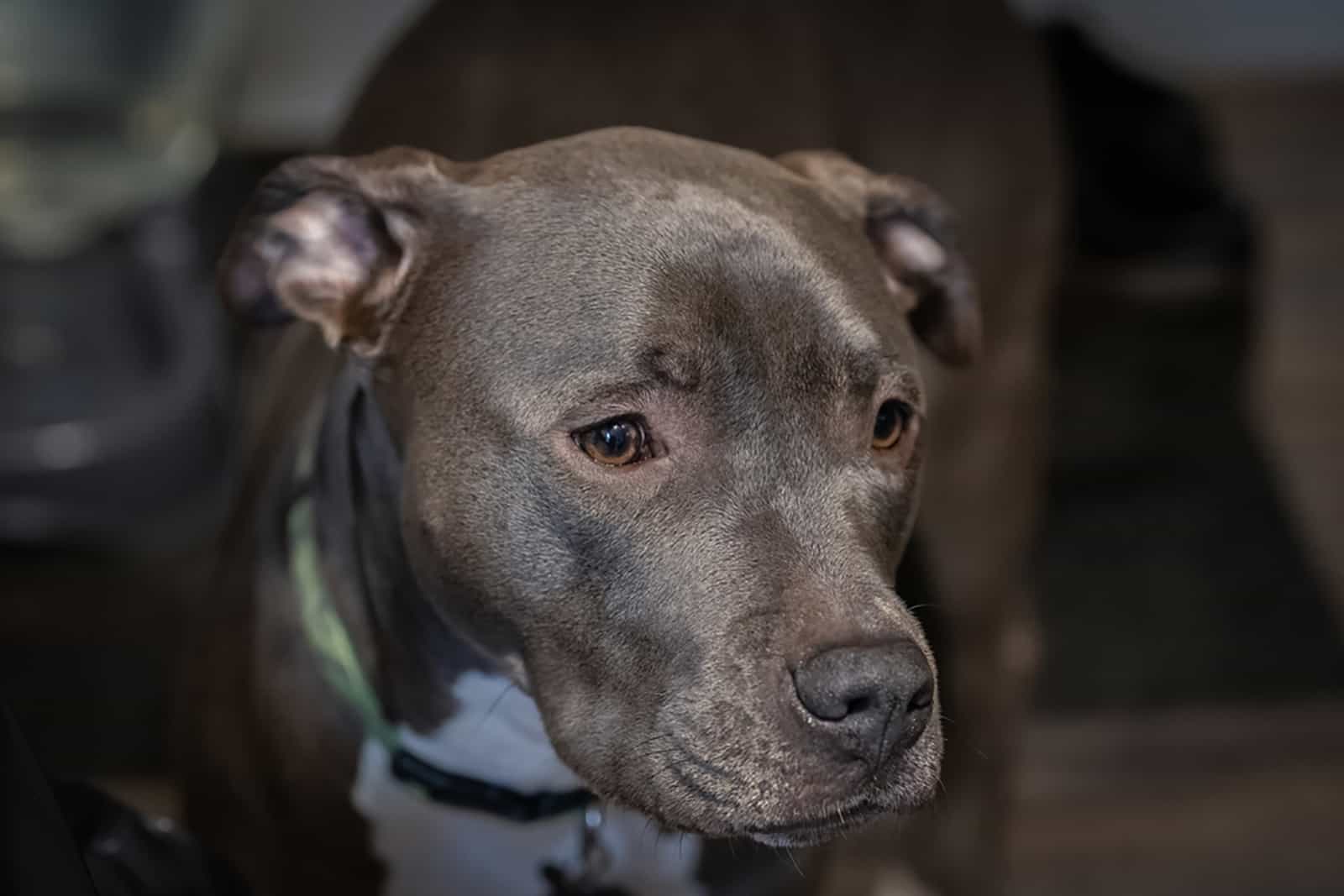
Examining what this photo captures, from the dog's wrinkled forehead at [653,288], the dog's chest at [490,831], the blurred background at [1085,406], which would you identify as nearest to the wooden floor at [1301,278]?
the blurred background at [1085,406]

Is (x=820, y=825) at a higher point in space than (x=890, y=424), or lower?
lower

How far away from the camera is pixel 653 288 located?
1.63m

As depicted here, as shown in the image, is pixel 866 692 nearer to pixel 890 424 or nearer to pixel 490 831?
pixel 890 424

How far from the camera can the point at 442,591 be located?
176 cm

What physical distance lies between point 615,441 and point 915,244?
Result: 0.50 metres

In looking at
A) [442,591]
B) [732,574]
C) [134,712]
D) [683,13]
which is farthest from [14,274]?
[732,574]

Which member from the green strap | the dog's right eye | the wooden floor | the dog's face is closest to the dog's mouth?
the dog's face

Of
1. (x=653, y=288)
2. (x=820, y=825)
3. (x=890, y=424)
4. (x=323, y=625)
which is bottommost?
(x=323, y=625)

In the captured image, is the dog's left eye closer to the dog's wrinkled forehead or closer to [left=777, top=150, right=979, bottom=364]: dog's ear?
the dog's wrinkled forehead

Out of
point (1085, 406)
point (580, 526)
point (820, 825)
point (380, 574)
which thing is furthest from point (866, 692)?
point (1085, 406)

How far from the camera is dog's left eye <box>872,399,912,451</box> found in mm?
→ 1750

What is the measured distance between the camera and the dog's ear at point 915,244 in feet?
6.41

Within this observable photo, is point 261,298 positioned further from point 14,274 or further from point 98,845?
point 14,274

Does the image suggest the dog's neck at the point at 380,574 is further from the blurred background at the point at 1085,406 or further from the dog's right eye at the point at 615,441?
the blurred background at the point at 1085,406
